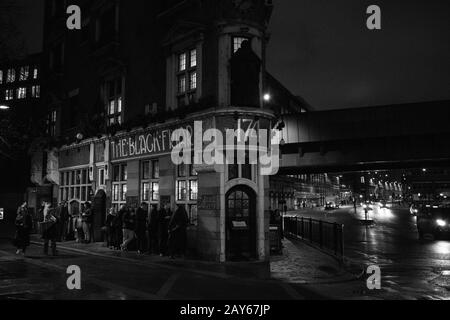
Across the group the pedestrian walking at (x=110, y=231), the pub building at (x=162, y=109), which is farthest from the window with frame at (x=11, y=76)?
the pedestrian walking at (x=110, y=231)

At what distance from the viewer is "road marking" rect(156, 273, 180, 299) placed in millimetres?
8695

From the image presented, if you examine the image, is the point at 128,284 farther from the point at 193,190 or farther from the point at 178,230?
the point at 193,190

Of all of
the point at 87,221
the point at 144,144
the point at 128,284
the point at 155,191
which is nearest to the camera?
the point at 128,284

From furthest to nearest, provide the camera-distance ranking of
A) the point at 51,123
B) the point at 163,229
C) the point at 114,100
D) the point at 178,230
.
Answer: the point at 51,123 < the point at 114,100 < the point at 163,229 < the point at 178,230

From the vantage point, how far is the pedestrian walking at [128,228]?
1628 centimetres

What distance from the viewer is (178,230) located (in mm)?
14422

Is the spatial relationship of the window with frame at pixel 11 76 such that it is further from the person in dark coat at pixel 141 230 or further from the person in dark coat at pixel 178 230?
the person in dark coat at pixel 178 230

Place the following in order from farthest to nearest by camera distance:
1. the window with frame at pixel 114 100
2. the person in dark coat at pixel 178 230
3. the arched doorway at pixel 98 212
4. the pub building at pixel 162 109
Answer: the window with frame at pixel 114 100
the arched doorway at pixel 98 212
the person in dark coat at pixel 178 230
the pub building at pixel 162 109

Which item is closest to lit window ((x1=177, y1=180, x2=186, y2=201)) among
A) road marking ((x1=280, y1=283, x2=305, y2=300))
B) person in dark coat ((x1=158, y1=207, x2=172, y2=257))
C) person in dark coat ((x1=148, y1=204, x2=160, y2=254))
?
person in dark coat ((x1=158, y1=207, x2=172, y2=257))

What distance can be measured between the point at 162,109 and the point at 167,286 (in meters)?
9.36

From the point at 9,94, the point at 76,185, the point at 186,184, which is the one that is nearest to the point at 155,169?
the point at 186,184

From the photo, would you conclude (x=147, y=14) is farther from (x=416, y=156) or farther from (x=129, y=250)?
(x=416, y=156)

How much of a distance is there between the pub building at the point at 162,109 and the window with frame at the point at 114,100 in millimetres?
76
